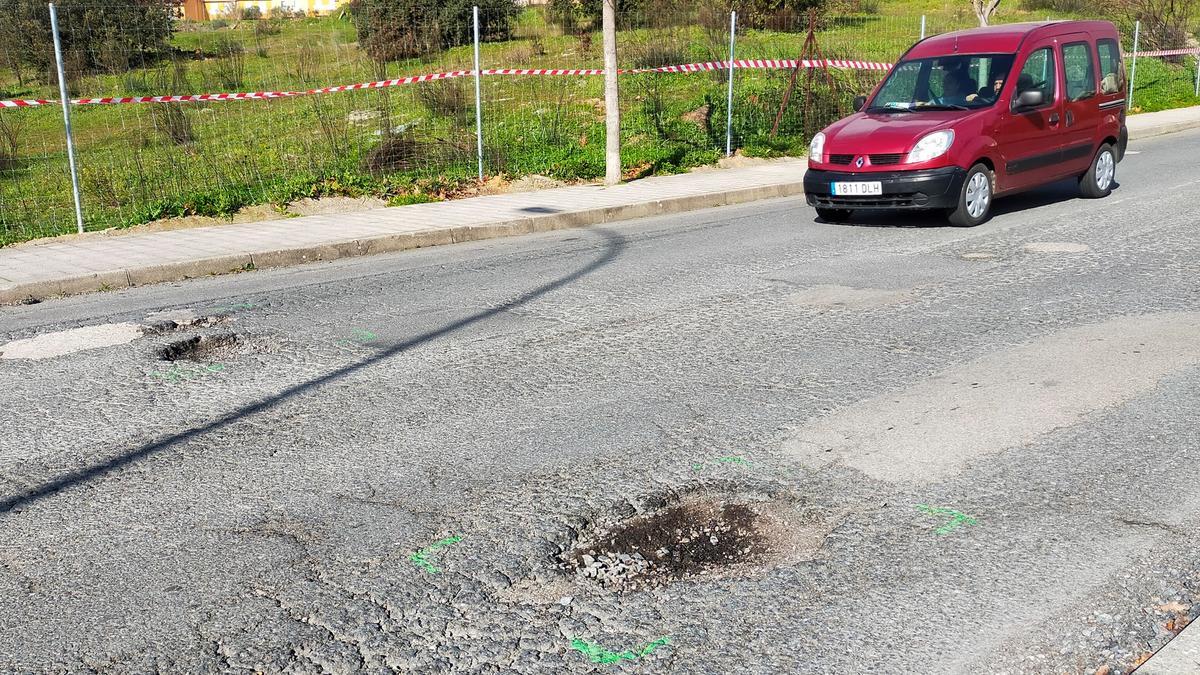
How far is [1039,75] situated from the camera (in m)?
11.5

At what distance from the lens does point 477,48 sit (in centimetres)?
1441

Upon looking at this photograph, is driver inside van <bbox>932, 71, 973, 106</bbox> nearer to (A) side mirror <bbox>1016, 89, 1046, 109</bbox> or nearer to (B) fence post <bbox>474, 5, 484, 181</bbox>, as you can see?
(A) side mirror <bbox>1016, 89, 1046, 109</bbox>

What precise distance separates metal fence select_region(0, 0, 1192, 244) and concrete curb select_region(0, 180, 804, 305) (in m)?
2.23

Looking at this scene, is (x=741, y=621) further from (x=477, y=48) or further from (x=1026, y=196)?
(x=477, y=48)

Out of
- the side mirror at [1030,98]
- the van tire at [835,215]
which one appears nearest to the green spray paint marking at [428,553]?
the van tire at [835,215]

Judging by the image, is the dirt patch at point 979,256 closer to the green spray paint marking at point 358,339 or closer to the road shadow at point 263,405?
the road shadow at point 263,405

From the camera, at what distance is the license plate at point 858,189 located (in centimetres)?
1070

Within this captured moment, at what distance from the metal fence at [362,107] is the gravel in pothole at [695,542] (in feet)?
30.2

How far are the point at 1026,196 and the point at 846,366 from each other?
8.29 m

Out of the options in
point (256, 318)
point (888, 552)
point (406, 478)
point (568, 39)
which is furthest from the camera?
point (568, 39)

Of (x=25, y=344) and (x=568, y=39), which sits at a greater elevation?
(x=568, y=39)

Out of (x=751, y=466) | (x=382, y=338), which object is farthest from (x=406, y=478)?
(x=382, y=338)

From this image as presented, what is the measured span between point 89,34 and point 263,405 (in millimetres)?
8079

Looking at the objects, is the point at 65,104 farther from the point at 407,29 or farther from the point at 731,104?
the point at 731,104
